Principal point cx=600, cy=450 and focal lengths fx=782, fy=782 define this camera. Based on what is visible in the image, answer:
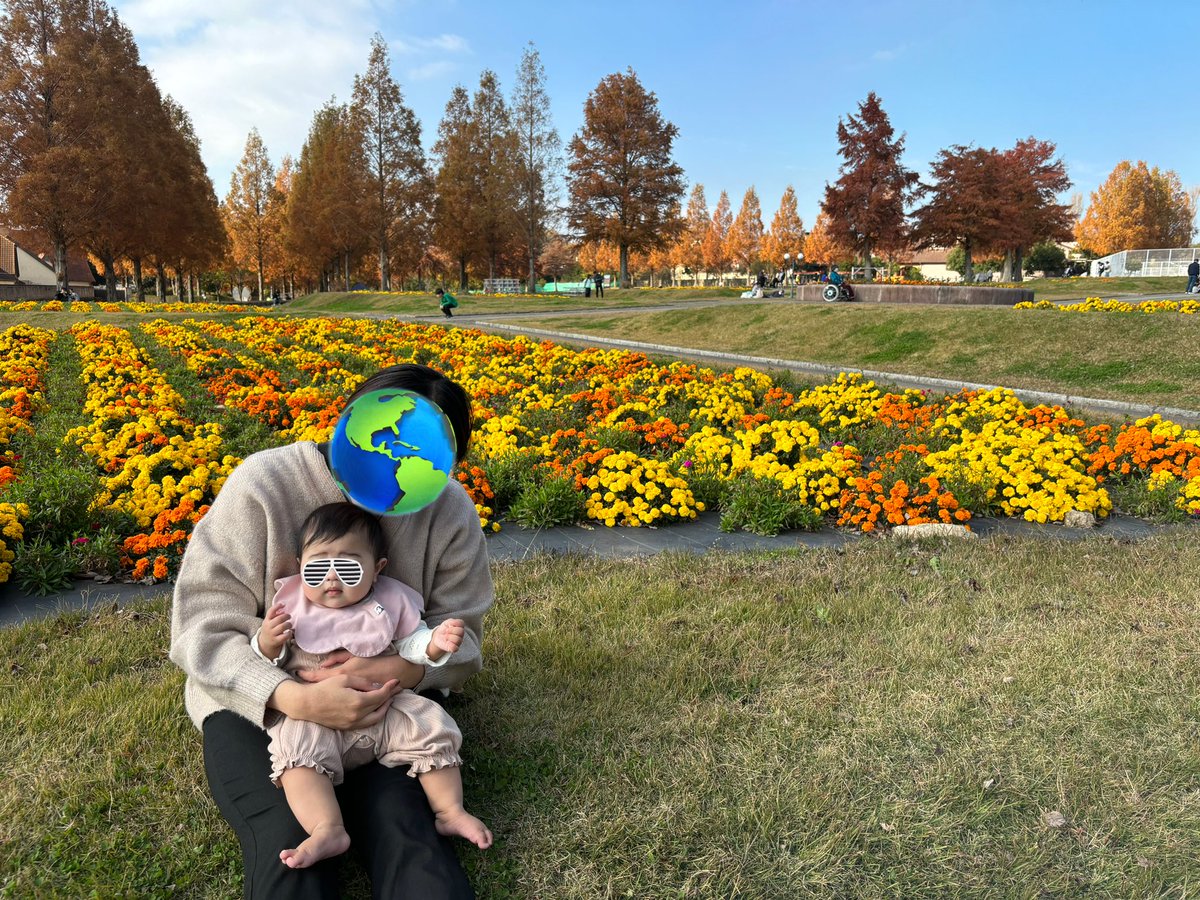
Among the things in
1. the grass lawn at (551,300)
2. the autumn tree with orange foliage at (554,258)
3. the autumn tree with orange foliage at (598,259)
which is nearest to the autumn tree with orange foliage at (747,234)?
the autumn tree with orange foliage at (598,259)

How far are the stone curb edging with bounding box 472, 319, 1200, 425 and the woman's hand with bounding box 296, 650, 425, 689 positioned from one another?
7735mm

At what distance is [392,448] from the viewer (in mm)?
1462

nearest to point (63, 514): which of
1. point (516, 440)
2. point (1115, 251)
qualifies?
point (516, 440)

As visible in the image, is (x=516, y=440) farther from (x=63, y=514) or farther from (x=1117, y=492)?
(x=1117, y=492)

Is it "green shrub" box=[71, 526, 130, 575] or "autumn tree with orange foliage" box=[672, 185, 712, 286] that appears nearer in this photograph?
"green shrub" box=[71, 526, 130, 575]

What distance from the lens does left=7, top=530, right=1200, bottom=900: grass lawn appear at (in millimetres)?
2035

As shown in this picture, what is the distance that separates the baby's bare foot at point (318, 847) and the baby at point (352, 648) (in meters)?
0.08

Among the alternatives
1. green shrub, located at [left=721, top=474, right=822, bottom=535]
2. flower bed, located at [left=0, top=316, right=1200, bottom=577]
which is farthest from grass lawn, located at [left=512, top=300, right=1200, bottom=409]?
green shrub, located at [left=721, top=474, right=822, bottom=535]

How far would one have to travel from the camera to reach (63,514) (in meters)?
4.18

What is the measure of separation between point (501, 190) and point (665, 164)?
8240 millimetres

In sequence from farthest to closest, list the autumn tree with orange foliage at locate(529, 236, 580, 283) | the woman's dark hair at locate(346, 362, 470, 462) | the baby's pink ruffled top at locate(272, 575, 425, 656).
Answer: the autumn tree with orange foliage at locate(529, 236, 580, 283)
the baby's pink ruffled top at locate(272, 575, 425, 656)
the woman's dark hair at locate(346, 362, 470, 462)

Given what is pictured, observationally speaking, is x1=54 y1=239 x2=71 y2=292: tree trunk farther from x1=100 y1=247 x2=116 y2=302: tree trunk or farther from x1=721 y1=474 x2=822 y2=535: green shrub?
x1=721 y1=474 x2=822 y2=535: green shrub

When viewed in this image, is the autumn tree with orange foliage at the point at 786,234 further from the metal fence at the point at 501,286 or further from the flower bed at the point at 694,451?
the flower bed at the point at 694,451

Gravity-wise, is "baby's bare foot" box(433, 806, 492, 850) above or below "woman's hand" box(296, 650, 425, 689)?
below
